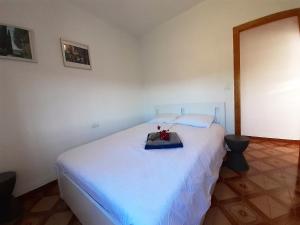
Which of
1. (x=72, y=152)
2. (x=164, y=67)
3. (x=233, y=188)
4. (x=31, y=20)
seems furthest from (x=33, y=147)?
(x=164, y=67)

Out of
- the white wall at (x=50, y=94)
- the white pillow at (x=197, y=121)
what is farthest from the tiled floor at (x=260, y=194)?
the white wall at (x=50, y=94)

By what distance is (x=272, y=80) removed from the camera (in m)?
3.04

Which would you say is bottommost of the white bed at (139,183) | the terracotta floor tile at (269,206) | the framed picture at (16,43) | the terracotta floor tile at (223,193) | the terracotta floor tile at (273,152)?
the terracotta floor tile at (269,206)

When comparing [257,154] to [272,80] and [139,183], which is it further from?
[139,183]

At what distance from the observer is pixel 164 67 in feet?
11.0

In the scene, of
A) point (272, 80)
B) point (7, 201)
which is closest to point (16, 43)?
point (7, 201)

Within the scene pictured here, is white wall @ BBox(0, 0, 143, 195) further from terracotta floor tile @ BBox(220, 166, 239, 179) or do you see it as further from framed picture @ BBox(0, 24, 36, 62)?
terracotta floor tile @ BBox(220, 166, 239, 179)

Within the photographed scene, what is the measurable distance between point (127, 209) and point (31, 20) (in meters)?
2.51

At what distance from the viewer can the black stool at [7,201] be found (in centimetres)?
143

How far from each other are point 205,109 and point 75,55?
251 cm

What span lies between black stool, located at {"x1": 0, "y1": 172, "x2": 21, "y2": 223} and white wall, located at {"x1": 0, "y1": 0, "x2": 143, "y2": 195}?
0.93 ft

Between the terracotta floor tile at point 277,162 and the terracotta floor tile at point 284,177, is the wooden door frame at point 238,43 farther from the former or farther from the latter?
the terracotta floor tile at point 284,177

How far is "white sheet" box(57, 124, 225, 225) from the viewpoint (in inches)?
31.2

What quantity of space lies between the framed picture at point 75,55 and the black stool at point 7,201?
1.63m
